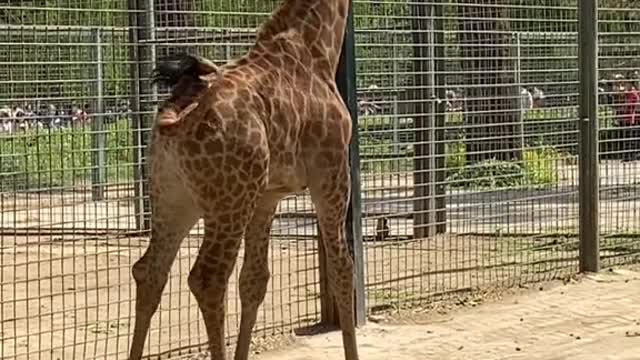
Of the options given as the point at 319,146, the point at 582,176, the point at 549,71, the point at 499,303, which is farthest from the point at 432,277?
the point at 319,146

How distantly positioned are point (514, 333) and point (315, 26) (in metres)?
2.51

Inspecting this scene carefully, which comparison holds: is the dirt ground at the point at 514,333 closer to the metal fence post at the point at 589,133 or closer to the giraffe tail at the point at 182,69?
the metal fence post at the point at 589,133

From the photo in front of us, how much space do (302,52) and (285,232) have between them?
4.62 metres

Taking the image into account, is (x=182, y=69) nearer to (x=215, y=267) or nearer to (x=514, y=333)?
(x=215, y=267)

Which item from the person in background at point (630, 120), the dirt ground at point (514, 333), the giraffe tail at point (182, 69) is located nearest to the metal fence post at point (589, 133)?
the dirt ground at point (514, 333)

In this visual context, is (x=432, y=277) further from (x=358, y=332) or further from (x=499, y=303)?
(x=358, y=332)

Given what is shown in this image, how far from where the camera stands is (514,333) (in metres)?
7.35

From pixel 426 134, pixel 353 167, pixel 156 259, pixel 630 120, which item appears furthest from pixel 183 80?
pixel 630 120

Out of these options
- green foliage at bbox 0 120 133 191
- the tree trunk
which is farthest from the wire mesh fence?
green foliage at bbox 0 120 133 191

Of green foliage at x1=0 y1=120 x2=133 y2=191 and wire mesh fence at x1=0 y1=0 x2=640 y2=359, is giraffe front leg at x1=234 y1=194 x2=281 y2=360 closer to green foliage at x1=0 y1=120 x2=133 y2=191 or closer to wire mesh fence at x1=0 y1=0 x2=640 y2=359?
wire mesh fence at x1=0 y1=0 x2=640 y2=359

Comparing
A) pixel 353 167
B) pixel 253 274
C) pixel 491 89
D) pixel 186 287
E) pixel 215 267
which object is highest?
pixel 491 89

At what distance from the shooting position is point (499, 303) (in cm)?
837

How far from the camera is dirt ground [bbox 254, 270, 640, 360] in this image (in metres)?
6.82

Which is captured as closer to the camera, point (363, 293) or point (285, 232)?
point (363, 293)
